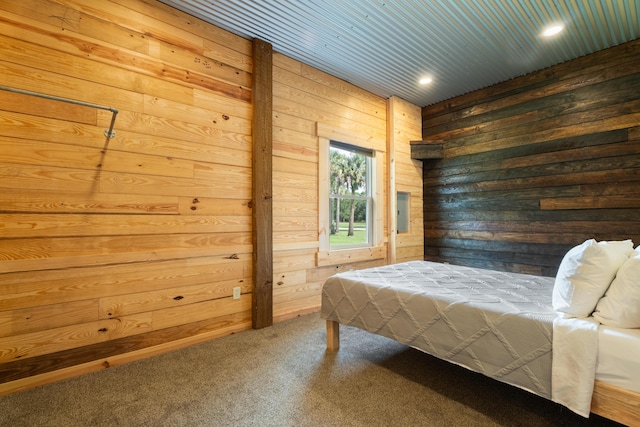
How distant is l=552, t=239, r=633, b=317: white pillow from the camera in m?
1.36

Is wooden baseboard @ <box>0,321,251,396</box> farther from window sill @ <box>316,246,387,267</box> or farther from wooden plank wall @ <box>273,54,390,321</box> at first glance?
window sill @ <box>316,246,387,267</box>

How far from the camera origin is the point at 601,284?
136cm

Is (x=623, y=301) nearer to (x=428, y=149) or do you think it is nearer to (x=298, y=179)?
(x=298, y=179)

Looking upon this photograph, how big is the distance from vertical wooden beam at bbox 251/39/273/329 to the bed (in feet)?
2.62

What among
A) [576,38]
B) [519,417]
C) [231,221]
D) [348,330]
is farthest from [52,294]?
[576,38]

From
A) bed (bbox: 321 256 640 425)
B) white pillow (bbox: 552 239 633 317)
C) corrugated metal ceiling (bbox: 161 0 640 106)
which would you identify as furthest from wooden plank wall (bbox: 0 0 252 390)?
white pillow (bbox: 552 239 633 317)

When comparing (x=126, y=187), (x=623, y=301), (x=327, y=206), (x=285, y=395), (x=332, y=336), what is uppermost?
(x=126, y=187)

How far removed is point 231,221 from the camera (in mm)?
2785

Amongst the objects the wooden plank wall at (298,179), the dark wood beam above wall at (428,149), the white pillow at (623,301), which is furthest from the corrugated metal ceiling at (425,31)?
the white pillow at (623,301)

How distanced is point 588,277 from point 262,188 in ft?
8.03

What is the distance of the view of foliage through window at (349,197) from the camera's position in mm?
3816

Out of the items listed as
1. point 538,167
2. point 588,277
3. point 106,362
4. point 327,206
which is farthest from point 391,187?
point 106,362

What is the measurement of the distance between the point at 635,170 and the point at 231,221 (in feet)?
13.3

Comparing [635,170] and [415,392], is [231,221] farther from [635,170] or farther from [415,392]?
[635,170]
